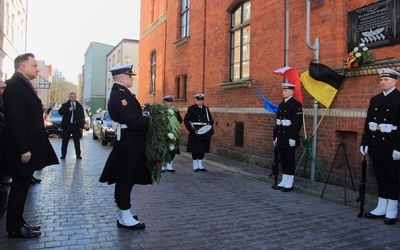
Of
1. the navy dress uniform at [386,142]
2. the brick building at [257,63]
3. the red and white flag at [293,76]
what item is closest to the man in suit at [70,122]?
the brick building at [257,63]

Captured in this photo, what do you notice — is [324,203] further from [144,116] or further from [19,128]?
[19,128]

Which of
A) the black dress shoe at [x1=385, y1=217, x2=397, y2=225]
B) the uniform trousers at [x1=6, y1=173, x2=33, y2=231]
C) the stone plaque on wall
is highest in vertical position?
the stone plaque on wall

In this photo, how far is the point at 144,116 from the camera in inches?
180

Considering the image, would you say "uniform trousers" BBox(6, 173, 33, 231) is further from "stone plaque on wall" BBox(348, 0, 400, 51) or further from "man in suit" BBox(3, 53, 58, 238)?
"stone plaque on wall" BBox(348, 0, 400, 51)

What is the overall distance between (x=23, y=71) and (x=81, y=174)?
4.58 metres

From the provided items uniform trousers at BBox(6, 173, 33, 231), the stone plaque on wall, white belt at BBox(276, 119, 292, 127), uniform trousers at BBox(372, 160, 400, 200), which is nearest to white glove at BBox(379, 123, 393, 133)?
uniform trousers at BBox(372, 160, 400, 200)

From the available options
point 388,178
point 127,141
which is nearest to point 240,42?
point 388,178

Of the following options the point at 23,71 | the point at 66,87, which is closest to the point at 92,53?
the point at 66,87

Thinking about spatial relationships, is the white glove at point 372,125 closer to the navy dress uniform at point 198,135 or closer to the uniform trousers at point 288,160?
the uniform trousers at point 288,160

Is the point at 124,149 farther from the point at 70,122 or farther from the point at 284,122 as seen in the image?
the point at 70,122

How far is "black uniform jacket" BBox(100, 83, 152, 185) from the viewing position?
4469 mm

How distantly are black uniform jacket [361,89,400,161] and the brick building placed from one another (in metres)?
1.24

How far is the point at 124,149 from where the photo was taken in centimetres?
457

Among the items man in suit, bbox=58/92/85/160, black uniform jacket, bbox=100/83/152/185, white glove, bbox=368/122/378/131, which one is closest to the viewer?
black uniform jacket, bbox=100/83/152/185
